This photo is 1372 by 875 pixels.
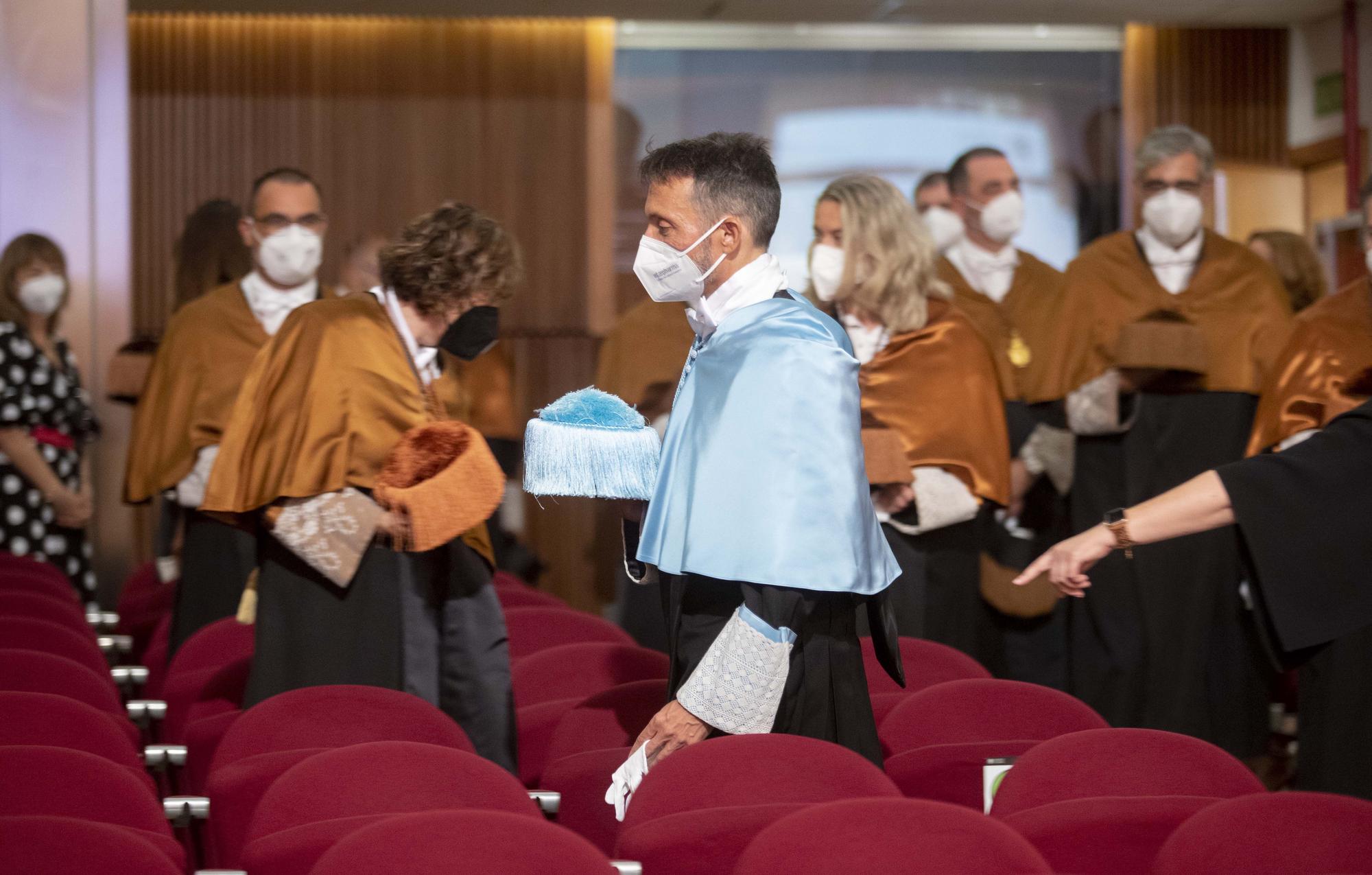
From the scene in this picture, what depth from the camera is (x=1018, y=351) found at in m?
6.06

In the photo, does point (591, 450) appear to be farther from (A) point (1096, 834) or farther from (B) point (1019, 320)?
(B) point (1019, 320)

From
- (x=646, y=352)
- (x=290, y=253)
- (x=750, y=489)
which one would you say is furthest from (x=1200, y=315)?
(x=750, y=489)

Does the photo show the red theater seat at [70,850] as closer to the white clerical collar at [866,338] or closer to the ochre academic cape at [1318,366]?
the white clerical collar at [866,338]

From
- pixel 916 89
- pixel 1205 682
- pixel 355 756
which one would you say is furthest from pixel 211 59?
pixel 355 756

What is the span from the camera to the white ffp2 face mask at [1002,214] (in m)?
6.14

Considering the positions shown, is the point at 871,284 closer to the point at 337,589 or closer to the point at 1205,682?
the point at 337,589

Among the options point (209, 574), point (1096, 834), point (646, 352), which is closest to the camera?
point (1096, 834)

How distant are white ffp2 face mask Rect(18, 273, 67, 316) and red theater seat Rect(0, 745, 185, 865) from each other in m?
4.17

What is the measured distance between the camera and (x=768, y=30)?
1030 centimetres

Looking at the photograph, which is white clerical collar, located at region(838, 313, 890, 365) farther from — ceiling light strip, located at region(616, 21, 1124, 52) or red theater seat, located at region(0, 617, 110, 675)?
ceiling light strip, located at region(616, 21, 1124, 52)

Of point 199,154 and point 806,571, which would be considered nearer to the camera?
point 806,571

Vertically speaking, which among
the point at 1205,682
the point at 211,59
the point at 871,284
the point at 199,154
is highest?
the point at 211,59

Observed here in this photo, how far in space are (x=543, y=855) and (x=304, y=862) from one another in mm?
424

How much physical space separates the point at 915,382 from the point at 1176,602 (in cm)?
176
